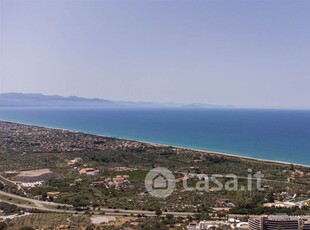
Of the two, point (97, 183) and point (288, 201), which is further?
point (97, 183)

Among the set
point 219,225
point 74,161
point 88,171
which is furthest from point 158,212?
point 74,161

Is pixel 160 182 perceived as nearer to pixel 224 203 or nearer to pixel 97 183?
pixel 97 183

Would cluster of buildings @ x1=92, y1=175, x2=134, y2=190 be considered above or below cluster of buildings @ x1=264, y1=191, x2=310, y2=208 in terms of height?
above

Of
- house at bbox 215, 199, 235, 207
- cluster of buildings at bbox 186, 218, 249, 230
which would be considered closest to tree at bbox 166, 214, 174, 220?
cluster of buildings at bbox 186, 218, 249, 230

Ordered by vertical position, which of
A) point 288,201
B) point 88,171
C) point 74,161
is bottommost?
point 288,201

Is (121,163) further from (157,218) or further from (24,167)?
(157,218)

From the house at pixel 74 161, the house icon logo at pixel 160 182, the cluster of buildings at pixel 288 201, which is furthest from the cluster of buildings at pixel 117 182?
the cluster of buildings at pixel 288 201

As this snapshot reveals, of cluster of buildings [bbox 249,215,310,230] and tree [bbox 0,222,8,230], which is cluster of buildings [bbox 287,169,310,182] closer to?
cluster of buildings [bbox 249,215,310,230]

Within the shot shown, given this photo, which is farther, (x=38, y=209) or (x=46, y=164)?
(x=46, y=164)

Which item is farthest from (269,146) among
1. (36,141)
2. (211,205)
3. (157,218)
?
(157,218)
